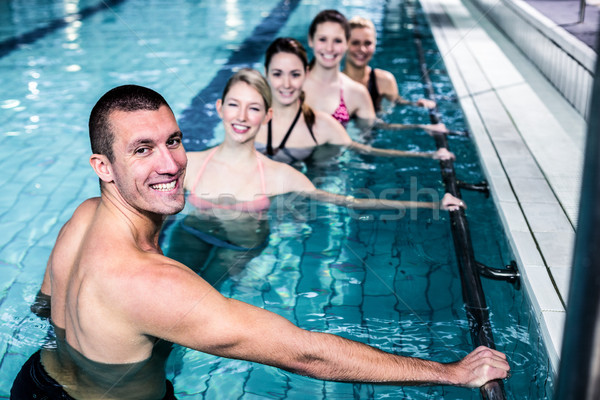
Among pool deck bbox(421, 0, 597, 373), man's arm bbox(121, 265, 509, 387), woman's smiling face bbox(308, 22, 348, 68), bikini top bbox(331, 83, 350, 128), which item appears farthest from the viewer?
bikini top bbox(331, 83, 350, 128)

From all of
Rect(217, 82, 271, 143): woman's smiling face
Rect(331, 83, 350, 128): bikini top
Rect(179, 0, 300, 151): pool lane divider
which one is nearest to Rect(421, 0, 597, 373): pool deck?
Rect(331, 83, 350, 128): bikini top

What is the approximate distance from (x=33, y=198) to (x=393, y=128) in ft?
9.67

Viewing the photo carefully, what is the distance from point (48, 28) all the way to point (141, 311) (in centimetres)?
891

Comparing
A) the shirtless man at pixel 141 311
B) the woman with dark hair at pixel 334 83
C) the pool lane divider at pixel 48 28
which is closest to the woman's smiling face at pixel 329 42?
the woman with dark hair at pixel 334 83

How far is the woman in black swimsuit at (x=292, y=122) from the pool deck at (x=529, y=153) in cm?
62

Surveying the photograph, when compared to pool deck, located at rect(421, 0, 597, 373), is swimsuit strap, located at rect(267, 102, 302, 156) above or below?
above

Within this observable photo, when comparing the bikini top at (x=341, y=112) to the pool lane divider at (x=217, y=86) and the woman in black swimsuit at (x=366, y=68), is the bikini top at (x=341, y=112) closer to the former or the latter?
the woman in black swimsuit at (x=366, y=68)

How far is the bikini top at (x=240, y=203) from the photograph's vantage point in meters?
3.48

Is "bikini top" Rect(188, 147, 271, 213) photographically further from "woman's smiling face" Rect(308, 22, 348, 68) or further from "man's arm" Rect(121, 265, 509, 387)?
"man's arm" Rect(121, 265, 509, 387)

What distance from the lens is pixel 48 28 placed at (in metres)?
9.28

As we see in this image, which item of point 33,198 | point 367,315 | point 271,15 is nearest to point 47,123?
point 33,198

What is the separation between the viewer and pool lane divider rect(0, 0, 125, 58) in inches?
323

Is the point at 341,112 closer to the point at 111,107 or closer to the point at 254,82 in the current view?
the point at 254,82

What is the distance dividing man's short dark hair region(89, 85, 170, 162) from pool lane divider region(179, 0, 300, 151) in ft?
10.6
